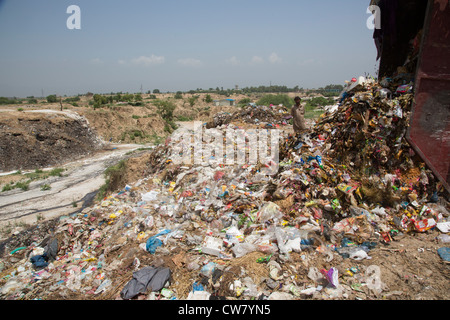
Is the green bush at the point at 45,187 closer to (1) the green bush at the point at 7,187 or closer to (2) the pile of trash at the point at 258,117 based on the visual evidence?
(1) the green bush at the point at 7,187

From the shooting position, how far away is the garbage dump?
2752mm

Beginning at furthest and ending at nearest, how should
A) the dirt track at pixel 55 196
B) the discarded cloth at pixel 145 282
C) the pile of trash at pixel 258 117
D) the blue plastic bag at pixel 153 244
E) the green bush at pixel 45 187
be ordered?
the pile of trash at pixel 258 117 → the green bush at pixel 45 187 → the dirt track at pixel 55 196 → the blue plastic bag at pixel 153 244 → the discarded cloth at pixel 145 282

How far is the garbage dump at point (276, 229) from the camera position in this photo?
108 inches

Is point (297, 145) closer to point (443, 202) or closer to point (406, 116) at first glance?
point (406, 116)

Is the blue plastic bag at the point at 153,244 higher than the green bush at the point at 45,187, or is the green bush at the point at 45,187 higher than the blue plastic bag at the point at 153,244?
the blue plastic bag at the point at 153,244

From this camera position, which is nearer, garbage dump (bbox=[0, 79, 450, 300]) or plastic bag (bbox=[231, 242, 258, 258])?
garbage dump (bbox=[0, 79, 450, 300])

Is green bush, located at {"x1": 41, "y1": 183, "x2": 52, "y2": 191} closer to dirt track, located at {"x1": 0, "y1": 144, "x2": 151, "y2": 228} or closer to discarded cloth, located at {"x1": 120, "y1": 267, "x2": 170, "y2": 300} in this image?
dirt track, located at {"x1": 0, "y1": 144, "x2": 151, "y2": 228}

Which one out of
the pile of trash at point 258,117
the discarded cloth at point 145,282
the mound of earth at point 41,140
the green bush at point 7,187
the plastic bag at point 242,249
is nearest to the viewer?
the discarded cloth at point 145,282

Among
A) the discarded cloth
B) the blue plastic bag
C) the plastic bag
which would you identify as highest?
the plastic bag

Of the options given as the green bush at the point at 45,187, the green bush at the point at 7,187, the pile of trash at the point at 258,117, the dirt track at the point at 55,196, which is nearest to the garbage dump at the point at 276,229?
the dirt track at the point at 55,196

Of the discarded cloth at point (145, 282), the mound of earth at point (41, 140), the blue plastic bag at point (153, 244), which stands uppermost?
the mound of earth at point (41, 140)

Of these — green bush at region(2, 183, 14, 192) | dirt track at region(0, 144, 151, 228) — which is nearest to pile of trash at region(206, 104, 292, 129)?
dirt track at region(0, 144, 151, 228)

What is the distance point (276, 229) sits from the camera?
3.38 meters
